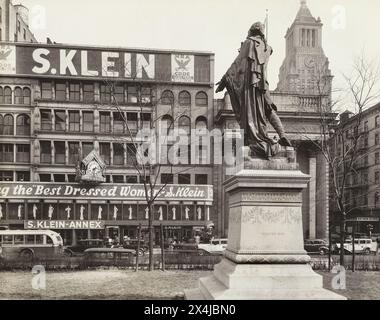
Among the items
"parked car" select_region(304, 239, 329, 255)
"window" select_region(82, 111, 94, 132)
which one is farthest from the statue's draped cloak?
"window" select_region(82, 111, 94, 132)

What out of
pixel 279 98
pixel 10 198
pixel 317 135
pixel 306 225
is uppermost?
pixel 279 98

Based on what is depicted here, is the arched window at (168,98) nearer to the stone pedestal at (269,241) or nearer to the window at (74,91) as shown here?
the window at (74,91)

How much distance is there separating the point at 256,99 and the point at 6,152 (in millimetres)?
38014

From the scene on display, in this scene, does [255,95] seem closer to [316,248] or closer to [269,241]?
[269,241]

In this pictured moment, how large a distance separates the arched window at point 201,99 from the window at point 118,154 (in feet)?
30.2

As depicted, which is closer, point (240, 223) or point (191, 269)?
point (240, 223)

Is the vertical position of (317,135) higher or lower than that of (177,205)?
higher

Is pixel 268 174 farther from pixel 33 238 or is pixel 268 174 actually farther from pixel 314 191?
pixel 314 191

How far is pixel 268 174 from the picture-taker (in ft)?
26.1

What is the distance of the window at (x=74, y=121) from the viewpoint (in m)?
42.4

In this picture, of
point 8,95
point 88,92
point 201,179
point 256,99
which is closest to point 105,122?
point 88,92

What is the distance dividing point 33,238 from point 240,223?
25.5m
